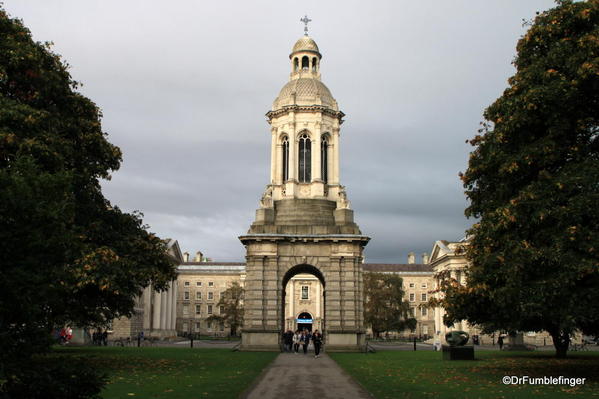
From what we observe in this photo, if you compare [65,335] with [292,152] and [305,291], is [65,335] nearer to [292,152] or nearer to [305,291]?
[292,152]

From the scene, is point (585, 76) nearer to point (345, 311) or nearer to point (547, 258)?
point (547, 258)

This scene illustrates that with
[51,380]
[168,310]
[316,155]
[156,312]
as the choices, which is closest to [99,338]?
[156,312]

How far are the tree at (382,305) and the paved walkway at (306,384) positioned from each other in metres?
57.8

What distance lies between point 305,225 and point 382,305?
4802 cm

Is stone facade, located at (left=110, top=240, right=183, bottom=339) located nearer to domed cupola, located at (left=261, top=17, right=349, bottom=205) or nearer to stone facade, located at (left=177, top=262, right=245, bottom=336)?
stone facade, located at (left=177, top=262, right=245, bottom=336)

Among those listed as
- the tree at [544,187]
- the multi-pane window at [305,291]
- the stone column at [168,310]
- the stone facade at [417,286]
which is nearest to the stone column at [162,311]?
the stone column at [168,310]

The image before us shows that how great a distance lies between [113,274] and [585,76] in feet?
56.9

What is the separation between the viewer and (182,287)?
105 metres

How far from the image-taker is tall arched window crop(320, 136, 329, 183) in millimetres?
43344

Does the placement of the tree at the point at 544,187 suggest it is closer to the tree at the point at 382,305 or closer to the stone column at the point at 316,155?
the stone column at the point at 316,155

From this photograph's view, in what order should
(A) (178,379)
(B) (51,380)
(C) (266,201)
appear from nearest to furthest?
(B) (51,380) → (A) (178,379) → (C) (266,201)

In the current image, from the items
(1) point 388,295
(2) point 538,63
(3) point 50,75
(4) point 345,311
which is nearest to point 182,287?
(1) point 388,295

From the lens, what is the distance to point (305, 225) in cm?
3909

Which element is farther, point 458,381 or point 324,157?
point 324,157
